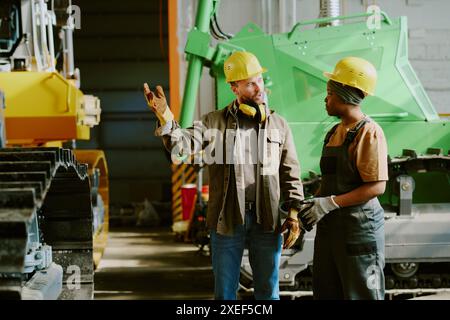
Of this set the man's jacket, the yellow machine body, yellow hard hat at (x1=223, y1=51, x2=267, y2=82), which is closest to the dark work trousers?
the man's jacket

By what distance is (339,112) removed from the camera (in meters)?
3.68

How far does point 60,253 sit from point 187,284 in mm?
3774

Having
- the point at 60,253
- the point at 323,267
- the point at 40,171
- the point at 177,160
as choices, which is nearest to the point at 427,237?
the point at 323,267

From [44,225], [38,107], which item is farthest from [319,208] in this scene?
[38,107]

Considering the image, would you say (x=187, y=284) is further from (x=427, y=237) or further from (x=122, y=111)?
(x=122, y=111)

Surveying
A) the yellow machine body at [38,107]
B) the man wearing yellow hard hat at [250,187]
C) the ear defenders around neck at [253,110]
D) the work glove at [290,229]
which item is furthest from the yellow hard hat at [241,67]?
the yellow machine body at [38,107]

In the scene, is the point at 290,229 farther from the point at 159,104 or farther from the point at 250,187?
the point at 159,104

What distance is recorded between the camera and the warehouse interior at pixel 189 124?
3158 millimetres

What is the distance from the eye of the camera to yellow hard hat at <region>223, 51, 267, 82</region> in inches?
153

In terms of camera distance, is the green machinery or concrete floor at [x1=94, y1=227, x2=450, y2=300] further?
concrete floor at [x1=94, y1=227, x2=450, y2=300]

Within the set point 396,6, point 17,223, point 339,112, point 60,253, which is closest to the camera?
point 17,223

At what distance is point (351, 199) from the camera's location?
3545 millimetres

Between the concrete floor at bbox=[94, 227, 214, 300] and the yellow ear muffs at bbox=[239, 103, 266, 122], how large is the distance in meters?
2.99

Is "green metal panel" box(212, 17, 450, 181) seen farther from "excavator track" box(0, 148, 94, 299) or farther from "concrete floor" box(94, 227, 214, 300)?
"excavator track" box(0, 148, 94, 299)
